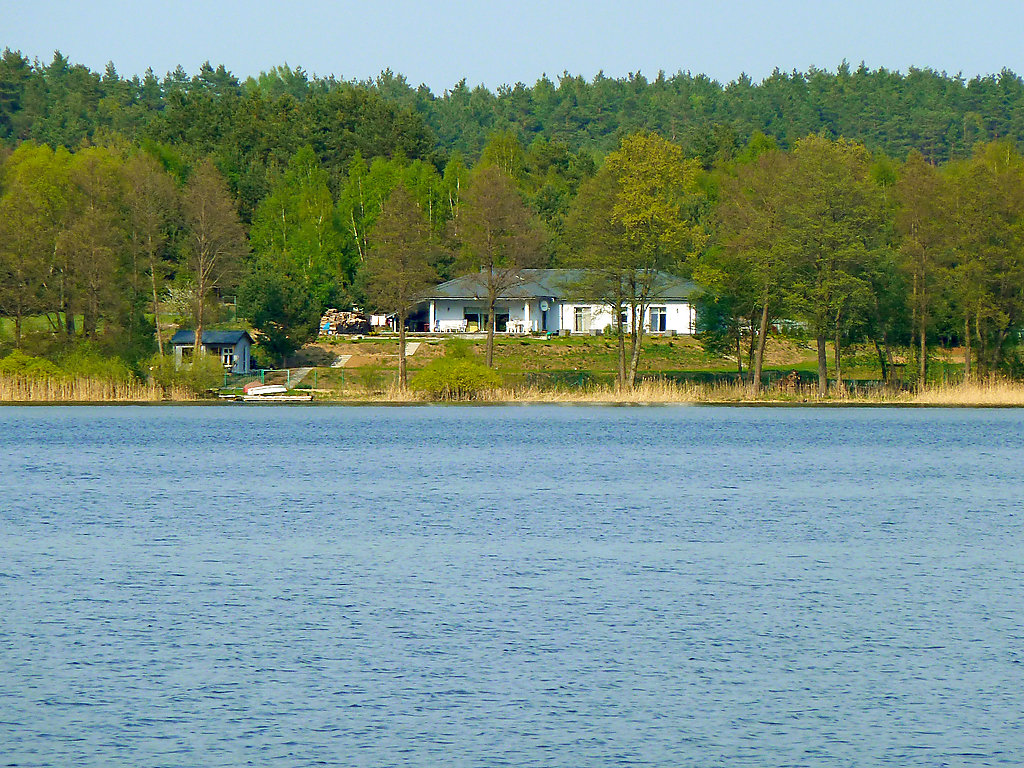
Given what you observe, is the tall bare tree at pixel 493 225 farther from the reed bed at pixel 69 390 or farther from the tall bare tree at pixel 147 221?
the reed bed at pixel 69 390

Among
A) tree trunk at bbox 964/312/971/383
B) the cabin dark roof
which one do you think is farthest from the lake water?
the cabin dark roof

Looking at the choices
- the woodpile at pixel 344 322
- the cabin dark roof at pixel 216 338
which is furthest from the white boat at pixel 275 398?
the woodpile at pixel 344 322

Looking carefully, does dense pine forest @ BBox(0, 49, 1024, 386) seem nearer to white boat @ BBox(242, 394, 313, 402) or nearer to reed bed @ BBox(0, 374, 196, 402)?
reed bed @ BBox(0, 374, 196, 402)

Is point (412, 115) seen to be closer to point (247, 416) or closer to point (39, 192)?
point (39, 192)

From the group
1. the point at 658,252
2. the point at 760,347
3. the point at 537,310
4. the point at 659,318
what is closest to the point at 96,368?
the point at 658,252

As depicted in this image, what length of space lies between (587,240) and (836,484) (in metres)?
38.6

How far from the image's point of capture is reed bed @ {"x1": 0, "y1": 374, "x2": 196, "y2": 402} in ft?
235

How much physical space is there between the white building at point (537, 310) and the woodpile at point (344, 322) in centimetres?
531

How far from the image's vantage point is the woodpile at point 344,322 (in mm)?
103312

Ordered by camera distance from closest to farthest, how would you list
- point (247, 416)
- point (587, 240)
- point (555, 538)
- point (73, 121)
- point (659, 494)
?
point (555, 538), point (659, 494), point (247, 416), point (587, 240), point (73, 121)

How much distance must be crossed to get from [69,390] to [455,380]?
68.2 feet

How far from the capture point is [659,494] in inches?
1492

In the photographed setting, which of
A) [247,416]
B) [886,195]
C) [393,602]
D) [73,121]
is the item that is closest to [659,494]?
[393,602]

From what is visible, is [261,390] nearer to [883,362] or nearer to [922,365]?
[883,362]
